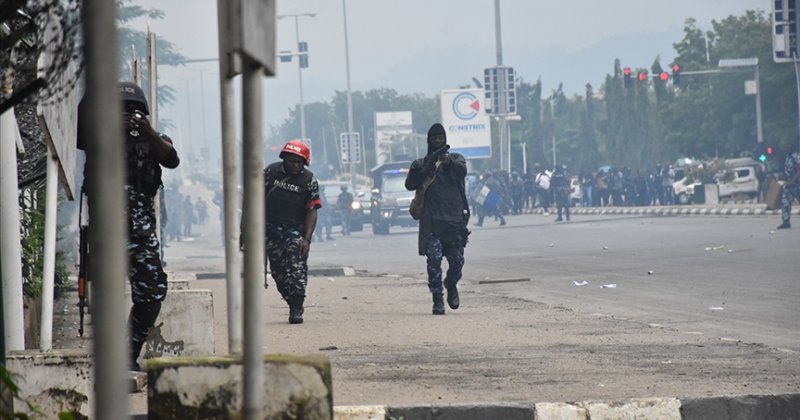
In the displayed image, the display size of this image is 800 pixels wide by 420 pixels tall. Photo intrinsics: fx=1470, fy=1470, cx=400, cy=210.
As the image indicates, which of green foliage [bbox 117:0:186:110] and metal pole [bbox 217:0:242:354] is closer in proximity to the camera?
metal pole [bbox 217:0:242:354]

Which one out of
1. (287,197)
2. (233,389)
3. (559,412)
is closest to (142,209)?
(559,412)

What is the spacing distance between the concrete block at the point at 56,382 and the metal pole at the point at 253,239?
3.38m

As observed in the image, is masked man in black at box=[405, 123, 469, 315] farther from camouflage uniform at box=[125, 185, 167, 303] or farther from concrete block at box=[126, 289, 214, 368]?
camouflage uniform at box=[125, 185, 167, 303]

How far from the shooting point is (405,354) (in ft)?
30.5

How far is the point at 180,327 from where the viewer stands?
342 inches

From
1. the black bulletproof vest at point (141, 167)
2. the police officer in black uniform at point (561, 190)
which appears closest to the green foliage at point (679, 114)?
the police officer in black uniform at point (561, 190)

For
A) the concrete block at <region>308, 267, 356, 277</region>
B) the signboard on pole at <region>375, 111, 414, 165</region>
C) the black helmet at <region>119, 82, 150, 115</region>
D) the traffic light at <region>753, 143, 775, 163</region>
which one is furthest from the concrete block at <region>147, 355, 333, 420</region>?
the signboard on pole at <region>375, 111, 414, 165</region>

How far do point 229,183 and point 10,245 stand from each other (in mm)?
3248

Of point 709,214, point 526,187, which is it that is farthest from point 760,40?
point 709,214

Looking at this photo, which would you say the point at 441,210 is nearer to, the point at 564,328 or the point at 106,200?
the point at 564,328

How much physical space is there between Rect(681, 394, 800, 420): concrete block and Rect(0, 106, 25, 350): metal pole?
10.4ft

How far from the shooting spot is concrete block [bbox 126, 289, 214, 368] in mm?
8656

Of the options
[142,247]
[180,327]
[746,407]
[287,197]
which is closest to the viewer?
[746,407]

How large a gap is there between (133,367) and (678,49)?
75654 millimetres
